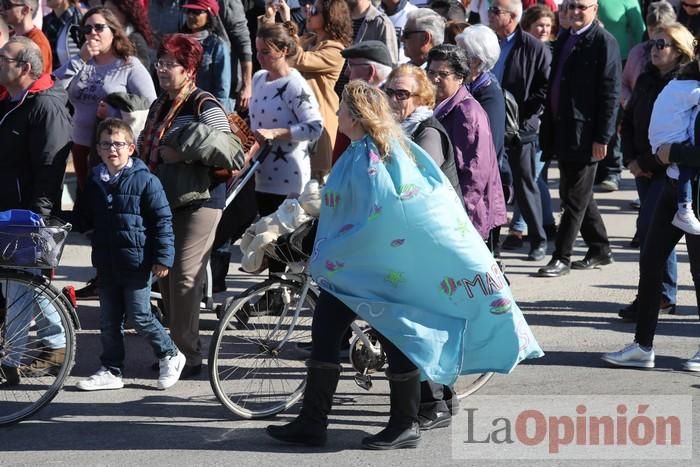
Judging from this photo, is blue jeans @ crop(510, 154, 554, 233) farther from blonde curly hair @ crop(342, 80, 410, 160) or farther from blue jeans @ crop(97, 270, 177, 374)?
blonde curly hair @ crop(342, 80, 410, 160)

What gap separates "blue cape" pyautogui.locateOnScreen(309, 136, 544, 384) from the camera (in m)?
6.07

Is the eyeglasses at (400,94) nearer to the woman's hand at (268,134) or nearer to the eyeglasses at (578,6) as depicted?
the woman's hand at (268,134)

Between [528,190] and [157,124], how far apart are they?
3.94 m

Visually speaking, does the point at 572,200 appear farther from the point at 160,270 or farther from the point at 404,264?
the point at 404,264

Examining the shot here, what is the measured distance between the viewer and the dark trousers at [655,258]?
7.62m

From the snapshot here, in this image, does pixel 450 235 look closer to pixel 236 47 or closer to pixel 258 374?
pixel 258 374

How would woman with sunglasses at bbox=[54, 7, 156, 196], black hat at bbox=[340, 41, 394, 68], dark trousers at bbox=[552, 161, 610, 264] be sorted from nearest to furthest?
black hat at bbox=[340, 41, 394, 68] < woman with sunglasses at bbox=[54, 7, 156, 196] < dark trousers at bbox=[552, 161, 610, 264]

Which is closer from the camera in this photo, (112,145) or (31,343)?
(112,145)

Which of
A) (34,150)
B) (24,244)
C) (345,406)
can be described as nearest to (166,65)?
(34,150)

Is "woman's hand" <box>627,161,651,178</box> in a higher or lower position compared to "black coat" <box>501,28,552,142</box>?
lower

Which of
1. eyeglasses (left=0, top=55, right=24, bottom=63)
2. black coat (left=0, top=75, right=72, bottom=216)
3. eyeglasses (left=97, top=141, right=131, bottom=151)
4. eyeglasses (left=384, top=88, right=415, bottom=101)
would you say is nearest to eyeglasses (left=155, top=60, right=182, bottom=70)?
eyeglasses (left=97, top=141, right=131, bottom=151)

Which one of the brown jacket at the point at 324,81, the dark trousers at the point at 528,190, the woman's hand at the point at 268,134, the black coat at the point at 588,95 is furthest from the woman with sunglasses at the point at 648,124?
the woman's hand at the point at 268,134

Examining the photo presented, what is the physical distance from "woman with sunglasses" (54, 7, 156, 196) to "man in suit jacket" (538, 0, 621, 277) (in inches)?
119

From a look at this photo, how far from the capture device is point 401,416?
638 cm
